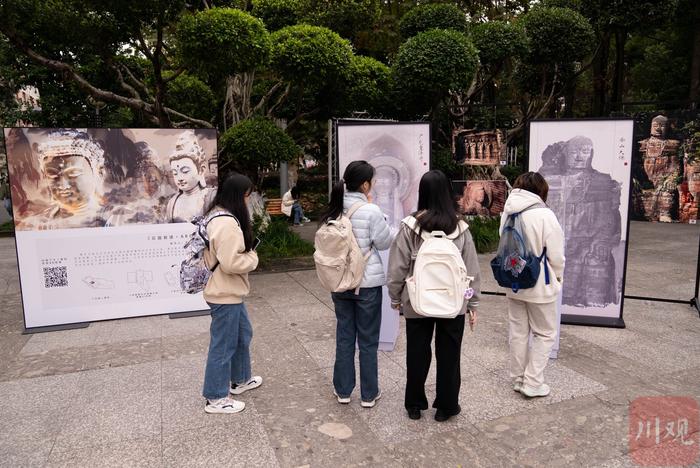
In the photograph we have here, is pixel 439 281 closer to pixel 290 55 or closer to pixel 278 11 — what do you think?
pixel 290 55

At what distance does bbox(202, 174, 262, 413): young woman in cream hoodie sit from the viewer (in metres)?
A: 3.21

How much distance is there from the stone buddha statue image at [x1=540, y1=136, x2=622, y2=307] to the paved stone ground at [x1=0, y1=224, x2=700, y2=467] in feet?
1.88

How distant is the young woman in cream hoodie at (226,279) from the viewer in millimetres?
3215

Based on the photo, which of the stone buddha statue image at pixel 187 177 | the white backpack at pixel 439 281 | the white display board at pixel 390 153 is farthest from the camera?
the stone buddha statue image at pixel 187 177

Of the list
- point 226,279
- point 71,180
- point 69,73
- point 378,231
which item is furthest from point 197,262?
point 69,73

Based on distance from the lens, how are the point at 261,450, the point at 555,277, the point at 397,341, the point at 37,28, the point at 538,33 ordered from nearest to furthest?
the point at 261,450
the point at 555,277
the point at 397,341
the point at 37,28
the point at 538,33

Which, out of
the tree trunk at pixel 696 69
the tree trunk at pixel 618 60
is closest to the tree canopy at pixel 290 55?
the tree trunk at pixel 618 60

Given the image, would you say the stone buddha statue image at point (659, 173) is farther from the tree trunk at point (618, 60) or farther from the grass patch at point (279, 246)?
the grass patch at point (279, 246)

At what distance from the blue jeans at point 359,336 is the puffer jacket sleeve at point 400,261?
0.80 ft

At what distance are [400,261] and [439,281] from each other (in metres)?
0.29

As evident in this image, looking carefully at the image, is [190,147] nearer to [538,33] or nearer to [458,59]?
[458,59]

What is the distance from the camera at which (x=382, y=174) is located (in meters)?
5.01

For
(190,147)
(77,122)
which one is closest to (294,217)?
(77,122)

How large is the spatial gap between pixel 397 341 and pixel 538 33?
6.90 m
